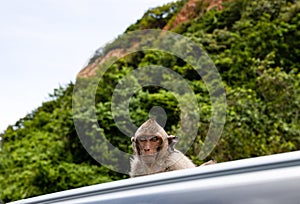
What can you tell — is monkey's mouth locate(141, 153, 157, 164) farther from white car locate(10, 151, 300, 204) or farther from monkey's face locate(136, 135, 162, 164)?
white car locate(10, 151, 300, 204)

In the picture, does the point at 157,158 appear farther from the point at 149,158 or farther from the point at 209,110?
the point at 209,110

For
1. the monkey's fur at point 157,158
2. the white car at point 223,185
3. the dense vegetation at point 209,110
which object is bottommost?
the white car at point 223,185

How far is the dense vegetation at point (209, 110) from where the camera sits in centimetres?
1039

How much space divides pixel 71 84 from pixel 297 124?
7.21 m

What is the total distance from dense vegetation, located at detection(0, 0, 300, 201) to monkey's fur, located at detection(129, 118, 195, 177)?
16.3 ft

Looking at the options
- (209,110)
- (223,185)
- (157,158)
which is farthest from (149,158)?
(209,110)

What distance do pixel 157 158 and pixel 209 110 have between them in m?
6.15

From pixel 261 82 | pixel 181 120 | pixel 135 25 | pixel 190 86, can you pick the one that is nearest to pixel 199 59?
pixel 190 86

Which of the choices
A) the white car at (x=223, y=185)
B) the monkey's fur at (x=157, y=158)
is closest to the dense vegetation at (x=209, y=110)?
the monkey's fur at (x=157, y=158)

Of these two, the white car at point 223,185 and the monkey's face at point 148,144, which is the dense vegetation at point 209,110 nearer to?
the monkey's face at point 148,144

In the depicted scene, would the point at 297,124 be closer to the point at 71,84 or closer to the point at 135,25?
the point at 71,84

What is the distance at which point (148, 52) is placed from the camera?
1611cm

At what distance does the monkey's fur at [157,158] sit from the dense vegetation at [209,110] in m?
4.96

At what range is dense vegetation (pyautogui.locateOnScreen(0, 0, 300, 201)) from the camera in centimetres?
1039
